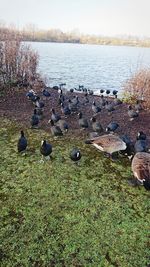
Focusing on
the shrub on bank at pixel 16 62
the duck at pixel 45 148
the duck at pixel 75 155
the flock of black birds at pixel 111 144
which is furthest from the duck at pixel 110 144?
the shrub on bank at pixel 16 62

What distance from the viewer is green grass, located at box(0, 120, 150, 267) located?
6582 mm

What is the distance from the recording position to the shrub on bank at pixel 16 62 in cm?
2128

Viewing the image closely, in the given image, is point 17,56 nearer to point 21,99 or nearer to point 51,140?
point 21,99

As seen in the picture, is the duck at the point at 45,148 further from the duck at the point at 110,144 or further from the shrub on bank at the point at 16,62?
the shrub on bank at the point at 16,62

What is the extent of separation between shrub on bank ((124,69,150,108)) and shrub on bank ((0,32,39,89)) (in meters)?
7.36

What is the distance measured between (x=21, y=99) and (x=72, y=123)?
5.40 metres

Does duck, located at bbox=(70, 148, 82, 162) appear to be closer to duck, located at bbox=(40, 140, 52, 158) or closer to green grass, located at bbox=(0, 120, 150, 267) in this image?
green grass, located at bbox=(0, 120, 150, 267)

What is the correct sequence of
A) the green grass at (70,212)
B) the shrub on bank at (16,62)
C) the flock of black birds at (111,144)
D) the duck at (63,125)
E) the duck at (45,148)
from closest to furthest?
1. the green grass at (70,212)
2. the flock of black birds at (111,144)
3. the duck at (45,148)
4. the duck at (63,125)
5. the shrub on bank at (16,62)

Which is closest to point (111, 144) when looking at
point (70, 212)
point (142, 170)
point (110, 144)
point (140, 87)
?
point (110, 144)

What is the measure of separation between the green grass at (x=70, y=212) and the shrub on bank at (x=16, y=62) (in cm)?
1141

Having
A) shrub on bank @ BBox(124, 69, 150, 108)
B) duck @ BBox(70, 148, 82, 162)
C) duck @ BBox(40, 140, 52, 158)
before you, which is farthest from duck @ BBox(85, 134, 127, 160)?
shrub on bank @ BBox(124, 69, 150, 108)

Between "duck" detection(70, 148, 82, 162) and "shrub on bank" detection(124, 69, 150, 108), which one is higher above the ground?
"shrub on bank" detection(124, 69, 150, 108)

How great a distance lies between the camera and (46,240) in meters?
6.93

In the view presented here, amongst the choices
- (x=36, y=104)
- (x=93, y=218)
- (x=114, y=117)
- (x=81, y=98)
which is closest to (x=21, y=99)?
(x=36, y=104)
